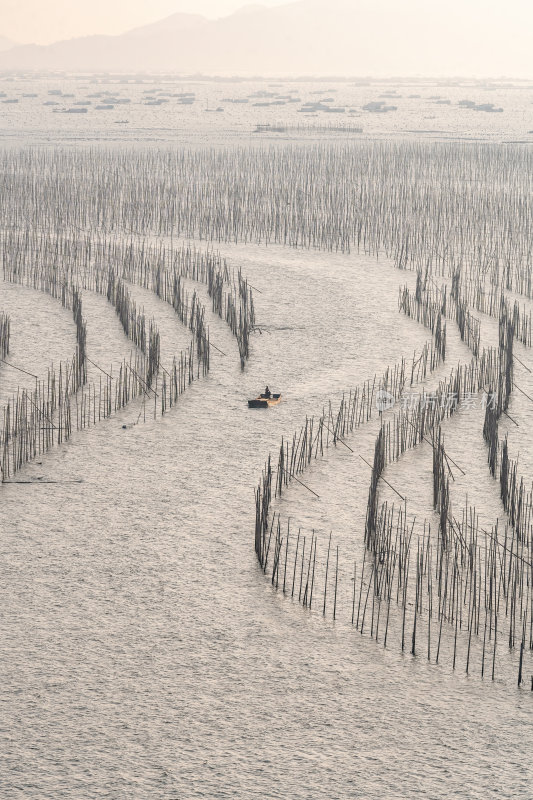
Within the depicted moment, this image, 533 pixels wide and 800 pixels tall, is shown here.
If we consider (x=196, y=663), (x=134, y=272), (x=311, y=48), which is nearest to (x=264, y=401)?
(x=196, y=663)

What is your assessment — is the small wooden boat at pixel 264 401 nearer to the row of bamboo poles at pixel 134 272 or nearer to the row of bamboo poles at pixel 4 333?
the row of bamboo poles at pixel 134 272

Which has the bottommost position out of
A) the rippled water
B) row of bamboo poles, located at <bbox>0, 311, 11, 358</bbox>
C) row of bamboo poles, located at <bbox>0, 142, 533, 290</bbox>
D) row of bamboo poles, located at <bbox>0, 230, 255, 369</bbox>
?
the rippled water

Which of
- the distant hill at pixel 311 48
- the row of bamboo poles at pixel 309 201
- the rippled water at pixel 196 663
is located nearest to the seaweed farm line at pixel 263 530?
the rippled water at pixel 196 663

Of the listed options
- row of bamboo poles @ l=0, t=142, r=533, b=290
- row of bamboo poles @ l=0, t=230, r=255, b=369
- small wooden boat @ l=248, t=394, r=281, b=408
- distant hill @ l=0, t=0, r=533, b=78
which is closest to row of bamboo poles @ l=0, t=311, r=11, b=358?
row of bamboo poles @ l=0, t=230, r=255, b=369

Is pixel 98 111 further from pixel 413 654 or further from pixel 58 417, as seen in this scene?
pixel 413 654

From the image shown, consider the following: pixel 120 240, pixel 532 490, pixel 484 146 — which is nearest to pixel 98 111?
pixel 484 146

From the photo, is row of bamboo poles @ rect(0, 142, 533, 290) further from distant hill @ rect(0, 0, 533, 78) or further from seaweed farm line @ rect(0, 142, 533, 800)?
distant hill @ rect(0, 0, 533, 78)
